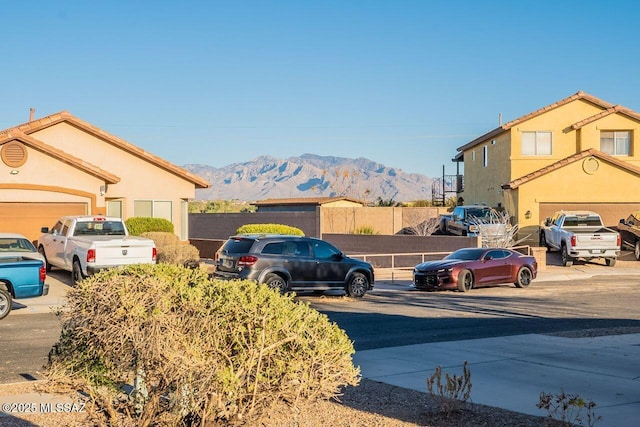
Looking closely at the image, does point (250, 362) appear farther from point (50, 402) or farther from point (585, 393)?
point (585, 393)

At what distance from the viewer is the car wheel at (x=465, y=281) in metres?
25.9

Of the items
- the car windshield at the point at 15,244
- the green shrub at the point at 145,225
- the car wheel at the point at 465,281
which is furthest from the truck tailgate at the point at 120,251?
the car wheel at the point at 465,281

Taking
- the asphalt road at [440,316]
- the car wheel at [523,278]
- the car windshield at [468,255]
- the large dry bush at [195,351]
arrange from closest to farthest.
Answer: the large dry bush at [195,351], the asphalt road at [440,316], the car windshield at [468,255], the car wheel at [523,278]

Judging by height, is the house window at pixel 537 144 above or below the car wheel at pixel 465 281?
above

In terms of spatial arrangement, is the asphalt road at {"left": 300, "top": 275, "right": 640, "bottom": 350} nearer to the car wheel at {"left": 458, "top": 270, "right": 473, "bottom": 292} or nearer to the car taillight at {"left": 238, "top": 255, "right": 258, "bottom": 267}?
the car wheel at {"left": 458, "top": 270, "right": 473, "bottom": 292}

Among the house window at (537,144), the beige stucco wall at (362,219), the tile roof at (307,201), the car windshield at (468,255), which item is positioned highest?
the house window at (537,144)

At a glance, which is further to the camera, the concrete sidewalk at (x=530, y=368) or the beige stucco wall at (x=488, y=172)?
the beige stucco wall at (x=488, y=172)

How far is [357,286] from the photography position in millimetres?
23500

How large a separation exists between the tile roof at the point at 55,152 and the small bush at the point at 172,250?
250 cm

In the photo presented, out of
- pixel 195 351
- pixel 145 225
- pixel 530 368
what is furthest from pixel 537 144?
pixel 195 351

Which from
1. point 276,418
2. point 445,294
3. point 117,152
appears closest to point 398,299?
point 445,294

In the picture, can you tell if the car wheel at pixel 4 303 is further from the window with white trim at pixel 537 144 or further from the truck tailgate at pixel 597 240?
the window with white trim at pixel 537 144

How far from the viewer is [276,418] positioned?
707 cm

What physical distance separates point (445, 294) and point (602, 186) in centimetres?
1841
